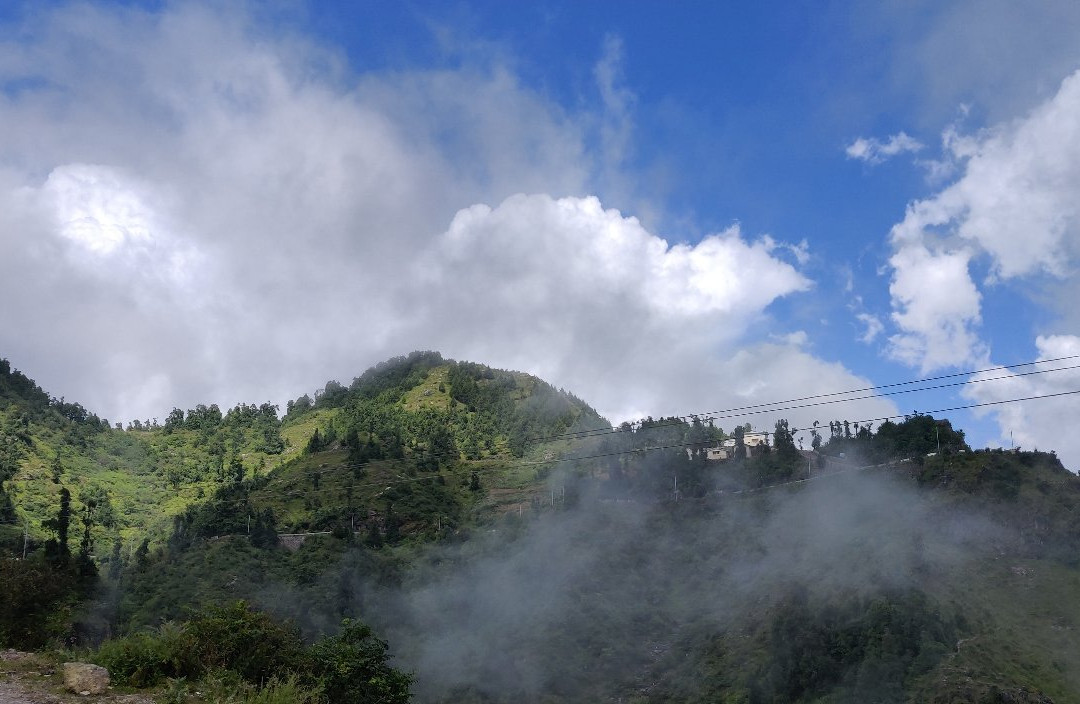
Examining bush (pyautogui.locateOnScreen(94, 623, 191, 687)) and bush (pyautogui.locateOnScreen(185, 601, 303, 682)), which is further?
bush (pyautogui.locateOnScreen(185, 601, 303, 682))

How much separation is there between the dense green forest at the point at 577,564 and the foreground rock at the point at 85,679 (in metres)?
1.89

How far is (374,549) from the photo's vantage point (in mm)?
106812

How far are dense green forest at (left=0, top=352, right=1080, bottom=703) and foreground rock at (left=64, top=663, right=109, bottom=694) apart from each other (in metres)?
1.89

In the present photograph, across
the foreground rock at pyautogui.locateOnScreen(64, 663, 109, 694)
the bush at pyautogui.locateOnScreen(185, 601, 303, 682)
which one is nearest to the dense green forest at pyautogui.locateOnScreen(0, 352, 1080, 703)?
the bush at pyautogui.locateOnScreen(185, 601, 303, 682)

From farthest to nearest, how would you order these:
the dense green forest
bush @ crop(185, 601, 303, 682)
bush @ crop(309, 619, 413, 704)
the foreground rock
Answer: the dense green forest
bush @ crop(309, 619, 413, 704)
bush @ crop(185, 601, 303, 682)
the foreground rock

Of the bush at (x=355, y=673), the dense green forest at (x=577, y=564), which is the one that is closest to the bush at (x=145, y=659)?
the dense green forest at (x=577, y=564)

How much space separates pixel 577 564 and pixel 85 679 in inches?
3559

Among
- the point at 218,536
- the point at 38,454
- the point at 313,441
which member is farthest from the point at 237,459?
the point at 218,536

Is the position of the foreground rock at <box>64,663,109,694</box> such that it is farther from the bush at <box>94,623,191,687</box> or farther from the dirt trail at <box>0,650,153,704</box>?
the bush at <box>94,623,191,687</box>

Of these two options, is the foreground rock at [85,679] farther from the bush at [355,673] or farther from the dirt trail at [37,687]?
the bush at [355,673]

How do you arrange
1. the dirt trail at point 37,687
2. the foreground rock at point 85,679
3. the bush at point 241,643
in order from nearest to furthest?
the dirt trail at point 37,687
the foreground rock at point 85,679
the bush at point 241,643

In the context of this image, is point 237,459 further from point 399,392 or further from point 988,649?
point 988,649

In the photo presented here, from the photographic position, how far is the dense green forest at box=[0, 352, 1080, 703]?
201 ft

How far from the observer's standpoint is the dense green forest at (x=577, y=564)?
2414 inches
